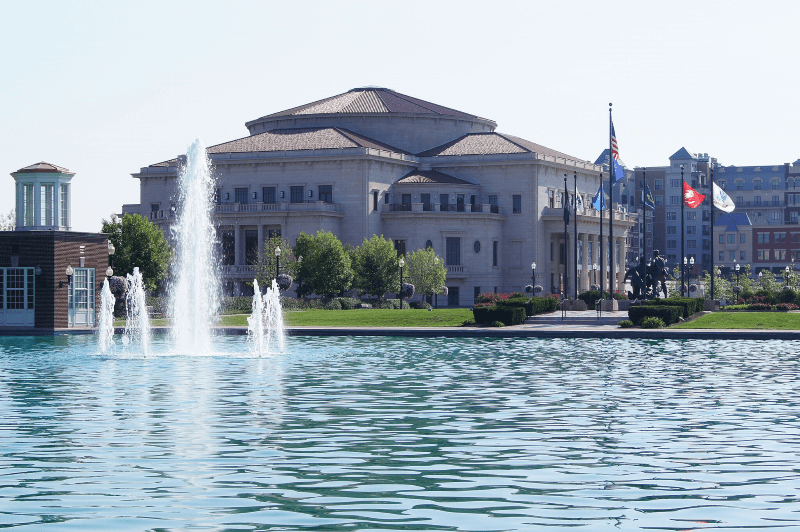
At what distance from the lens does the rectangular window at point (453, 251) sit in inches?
4309

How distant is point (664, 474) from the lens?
1605cm

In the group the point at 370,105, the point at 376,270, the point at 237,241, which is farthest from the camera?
the point at 370,105

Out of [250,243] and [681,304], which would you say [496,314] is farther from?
[250,243]

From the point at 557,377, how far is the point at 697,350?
47.2 feet

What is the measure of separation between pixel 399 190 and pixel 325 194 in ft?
25.2

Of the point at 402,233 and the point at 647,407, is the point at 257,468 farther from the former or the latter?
the point at 402,233

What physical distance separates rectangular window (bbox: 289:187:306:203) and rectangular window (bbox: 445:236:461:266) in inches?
597

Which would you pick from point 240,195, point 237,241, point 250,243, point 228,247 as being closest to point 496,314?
point 237,241

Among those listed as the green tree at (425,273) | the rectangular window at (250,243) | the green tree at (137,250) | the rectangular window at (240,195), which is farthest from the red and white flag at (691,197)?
the rectangular window at (240,195)

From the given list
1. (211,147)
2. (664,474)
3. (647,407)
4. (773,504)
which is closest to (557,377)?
(647,407)

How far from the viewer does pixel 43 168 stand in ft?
211

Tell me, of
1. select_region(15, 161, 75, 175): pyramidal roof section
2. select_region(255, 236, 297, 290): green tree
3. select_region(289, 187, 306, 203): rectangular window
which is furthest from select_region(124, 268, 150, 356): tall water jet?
select_region(289, 187, 306, 203): rectangular window

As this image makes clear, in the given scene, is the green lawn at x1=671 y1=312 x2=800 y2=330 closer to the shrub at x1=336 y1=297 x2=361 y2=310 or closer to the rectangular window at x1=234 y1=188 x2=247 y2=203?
the shrub at x1=336 y1=297 x2=361 y2=310

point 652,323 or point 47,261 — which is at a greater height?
point 47,261
